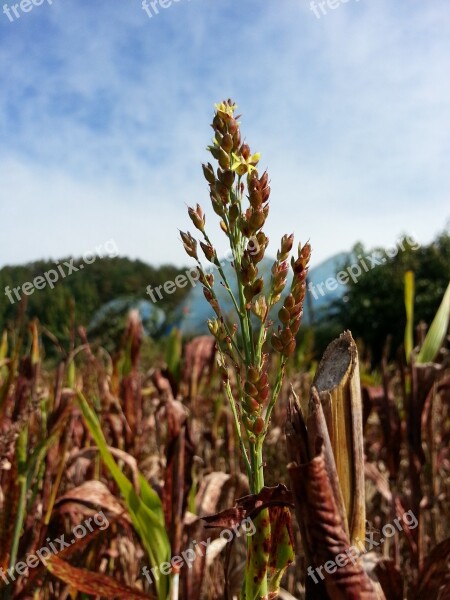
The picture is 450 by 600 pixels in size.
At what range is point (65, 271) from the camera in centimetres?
246

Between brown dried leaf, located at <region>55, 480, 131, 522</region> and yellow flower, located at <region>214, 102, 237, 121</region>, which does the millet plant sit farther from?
brown dried leaf, located at <region>55, 480, 131, 522</region>

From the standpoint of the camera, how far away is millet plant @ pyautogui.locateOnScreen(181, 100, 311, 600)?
40cm

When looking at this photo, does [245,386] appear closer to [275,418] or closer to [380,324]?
[275,418]

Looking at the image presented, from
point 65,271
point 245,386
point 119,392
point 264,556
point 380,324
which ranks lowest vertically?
point 264,556

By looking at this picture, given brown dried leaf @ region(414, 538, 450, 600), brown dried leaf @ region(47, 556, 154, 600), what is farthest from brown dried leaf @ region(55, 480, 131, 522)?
brown dried leaf @ region(414, 538, 450, 600)

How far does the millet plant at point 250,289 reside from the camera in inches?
15.9

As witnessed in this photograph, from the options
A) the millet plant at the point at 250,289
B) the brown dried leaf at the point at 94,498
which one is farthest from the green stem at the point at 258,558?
the brown dried leaf at the point at 94,498

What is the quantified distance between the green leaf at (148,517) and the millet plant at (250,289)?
1.38 ft

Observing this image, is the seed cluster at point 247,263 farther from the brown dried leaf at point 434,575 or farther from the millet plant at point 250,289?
the brown dried leaf at point 434,575

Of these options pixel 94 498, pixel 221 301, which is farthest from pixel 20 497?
pixel 221 301

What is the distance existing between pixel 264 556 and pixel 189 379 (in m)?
1.33

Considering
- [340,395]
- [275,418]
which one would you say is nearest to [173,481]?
[340,395]

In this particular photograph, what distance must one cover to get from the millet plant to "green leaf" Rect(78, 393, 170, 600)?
422 mm

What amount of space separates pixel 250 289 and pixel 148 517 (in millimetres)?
553
